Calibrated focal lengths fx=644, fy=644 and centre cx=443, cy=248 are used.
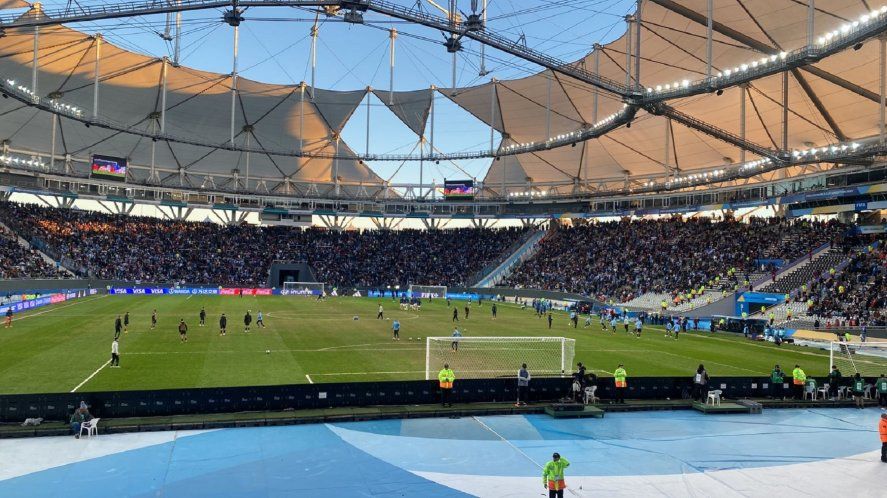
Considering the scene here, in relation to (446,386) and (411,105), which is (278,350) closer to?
(446,386)

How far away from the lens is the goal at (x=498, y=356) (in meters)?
26.6

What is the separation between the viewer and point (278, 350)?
3161cm

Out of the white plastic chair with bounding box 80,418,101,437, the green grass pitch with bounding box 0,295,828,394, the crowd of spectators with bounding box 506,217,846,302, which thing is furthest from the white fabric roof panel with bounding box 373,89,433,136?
the white plastic chair with bounding box 80,418,101,437

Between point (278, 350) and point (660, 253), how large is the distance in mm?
49622

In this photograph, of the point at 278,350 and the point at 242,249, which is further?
the point at 242,249

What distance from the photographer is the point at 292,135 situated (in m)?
88.8

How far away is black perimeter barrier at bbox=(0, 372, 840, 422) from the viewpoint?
1755 centimetres

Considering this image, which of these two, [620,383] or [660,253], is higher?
[660,253]

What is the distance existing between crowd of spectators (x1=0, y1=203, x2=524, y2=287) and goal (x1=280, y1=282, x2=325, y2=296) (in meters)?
4.01

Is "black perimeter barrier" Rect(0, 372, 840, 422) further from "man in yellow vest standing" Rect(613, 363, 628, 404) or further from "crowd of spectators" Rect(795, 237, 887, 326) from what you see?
"crowd of spectators" Rect(795, 237, 887, 326)

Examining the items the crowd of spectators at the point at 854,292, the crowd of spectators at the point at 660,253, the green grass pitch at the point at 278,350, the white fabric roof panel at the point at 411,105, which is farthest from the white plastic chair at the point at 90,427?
the white fabric roof panel at the point at 411,105

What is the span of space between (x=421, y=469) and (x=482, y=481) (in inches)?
61.7

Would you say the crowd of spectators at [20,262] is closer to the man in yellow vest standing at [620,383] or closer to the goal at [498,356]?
the goal at [498,356]

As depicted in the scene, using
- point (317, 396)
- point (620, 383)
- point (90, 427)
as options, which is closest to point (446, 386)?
point (317, 396)
